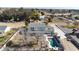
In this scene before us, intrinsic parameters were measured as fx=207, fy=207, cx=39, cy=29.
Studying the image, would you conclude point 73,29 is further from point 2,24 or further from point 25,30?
point 2,24

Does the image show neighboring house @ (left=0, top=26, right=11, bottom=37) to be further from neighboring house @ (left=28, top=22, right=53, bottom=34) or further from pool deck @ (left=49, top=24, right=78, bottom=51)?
pool deck @ (left=49, top=24, right=78, bottom=51)

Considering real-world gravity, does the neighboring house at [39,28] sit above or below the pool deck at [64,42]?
above

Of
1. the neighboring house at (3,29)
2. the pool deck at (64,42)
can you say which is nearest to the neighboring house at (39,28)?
the pool deck at (64,42)

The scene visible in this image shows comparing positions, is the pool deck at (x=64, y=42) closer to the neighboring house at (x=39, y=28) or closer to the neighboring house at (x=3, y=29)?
the neighboring house at (x=39, y=28)

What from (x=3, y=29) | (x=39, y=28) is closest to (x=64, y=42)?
(x=39, y=28)

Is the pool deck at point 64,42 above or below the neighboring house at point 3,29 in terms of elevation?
below

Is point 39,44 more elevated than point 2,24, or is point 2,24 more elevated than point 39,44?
point 2,24
